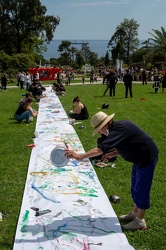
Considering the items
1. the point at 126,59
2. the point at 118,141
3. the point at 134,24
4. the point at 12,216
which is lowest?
the point at 12,216

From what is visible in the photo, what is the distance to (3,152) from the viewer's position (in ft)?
28.9

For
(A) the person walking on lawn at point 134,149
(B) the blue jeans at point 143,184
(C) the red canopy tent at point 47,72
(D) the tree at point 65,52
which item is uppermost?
(D) the tree at point 65,52

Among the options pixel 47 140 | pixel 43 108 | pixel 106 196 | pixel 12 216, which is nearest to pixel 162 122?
pixel 47 140

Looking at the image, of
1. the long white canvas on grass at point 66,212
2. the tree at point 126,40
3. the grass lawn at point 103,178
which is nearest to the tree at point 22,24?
the tree at point 126,40

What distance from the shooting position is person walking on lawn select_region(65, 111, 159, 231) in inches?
167

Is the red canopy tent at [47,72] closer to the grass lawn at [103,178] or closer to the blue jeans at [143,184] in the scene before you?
the grass lawn at [103,178]

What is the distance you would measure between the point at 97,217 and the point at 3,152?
4458 millimetres

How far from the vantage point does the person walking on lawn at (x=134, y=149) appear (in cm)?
423

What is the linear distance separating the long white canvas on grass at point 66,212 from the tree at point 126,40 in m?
58.2

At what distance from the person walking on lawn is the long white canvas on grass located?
60cm

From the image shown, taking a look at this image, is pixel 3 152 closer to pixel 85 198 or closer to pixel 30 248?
pixel 85 198

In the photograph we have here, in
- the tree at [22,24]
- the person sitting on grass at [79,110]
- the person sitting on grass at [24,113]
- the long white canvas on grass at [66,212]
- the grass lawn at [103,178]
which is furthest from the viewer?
the tree at [22,24]

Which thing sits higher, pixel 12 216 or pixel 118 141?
pixel 118 141

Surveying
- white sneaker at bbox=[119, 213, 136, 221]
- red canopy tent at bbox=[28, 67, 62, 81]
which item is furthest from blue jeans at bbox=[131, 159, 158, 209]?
red canopy tent at bbox=[28, 67, 62, 81]
